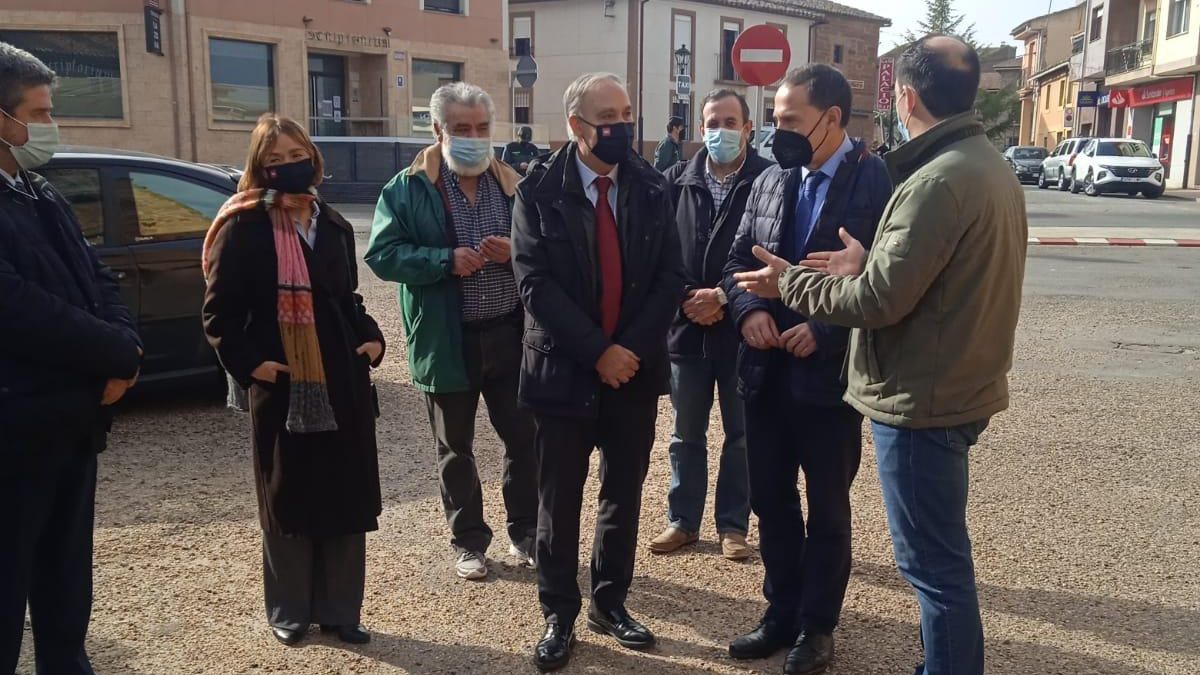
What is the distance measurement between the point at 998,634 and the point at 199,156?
28801 mm

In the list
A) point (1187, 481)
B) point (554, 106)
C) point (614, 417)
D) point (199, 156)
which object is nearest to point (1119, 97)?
point (554, 106)

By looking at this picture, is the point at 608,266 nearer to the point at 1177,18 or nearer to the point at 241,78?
the point at 241,78

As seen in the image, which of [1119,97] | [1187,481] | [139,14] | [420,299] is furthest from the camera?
[1119,97]

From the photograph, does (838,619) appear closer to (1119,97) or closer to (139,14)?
(139,14)

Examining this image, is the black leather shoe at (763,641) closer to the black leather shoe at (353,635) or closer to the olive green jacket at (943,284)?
the olive green jacket at (943,284)

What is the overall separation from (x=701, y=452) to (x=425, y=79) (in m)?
31.8

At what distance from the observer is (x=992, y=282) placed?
2.83m

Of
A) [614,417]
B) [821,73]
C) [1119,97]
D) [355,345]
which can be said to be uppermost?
[1119,97]

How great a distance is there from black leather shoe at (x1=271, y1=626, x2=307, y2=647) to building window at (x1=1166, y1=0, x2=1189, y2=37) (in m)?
41.5

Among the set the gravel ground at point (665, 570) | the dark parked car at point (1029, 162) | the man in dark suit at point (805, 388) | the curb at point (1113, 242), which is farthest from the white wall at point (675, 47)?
the man in dark suit at point (805, 388)

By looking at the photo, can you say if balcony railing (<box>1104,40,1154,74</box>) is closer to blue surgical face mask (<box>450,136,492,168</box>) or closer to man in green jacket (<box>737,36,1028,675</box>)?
blue surgical face mask (<box>450,136,492,168</box>)

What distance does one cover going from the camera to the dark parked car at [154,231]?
6309 millimetres

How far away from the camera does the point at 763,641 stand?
12.2 feet

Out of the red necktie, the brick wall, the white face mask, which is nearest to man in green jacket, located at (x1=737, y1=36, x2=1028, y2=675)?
the red necktie
